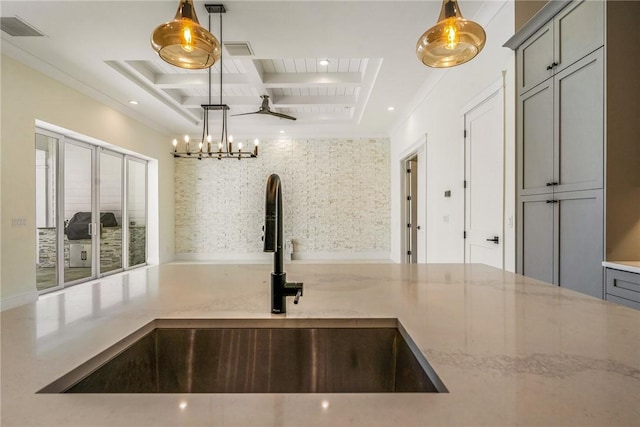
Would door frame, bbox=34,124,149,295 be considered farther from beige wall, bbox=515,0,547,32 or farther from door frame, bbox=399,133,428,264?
beige wall, bbox=515,0,547,32

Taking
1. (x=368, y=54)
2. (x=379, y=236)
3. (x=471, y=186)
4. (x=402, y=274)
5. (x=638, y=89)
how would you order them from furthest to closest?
(x=379, y=236) → (x=368, y=54) → (x=471, y=186) → (x=638, y=89) → (x=402, y=274)

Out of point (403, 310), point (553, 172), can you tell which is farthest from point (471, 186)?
point (403, 310)

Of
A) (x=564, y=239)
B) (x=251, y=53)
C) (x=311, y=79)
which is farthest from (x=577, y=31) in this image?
(x=311, y=79)

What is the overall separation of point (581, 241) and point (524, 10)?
1.86 m

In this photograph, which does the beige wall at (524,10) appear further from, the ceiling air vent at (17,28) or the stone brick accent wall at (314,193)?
the stone brick accent wall at (314,193)

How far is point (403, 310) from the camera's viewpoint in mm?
917

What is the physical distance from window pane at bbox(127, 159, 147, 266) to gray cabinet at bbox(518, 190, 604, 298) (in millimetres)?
6438

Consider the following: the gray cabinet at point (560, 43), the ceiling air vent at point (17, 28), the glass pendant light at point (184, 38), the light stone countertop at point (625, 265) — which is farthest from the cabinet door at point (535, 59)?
the ceiling air vent at point (17, 28)

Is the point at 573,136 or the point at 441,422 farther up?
the point at 573,136

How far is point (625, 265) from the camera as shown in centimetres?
175

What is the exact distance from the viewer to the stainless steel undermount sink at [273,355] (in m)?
0.85

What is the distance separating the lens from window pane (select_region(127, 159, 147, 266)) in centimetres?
634

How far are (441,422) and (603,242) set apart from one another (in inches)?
82.2

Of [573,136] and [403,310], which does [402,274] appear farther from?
[573,136]
